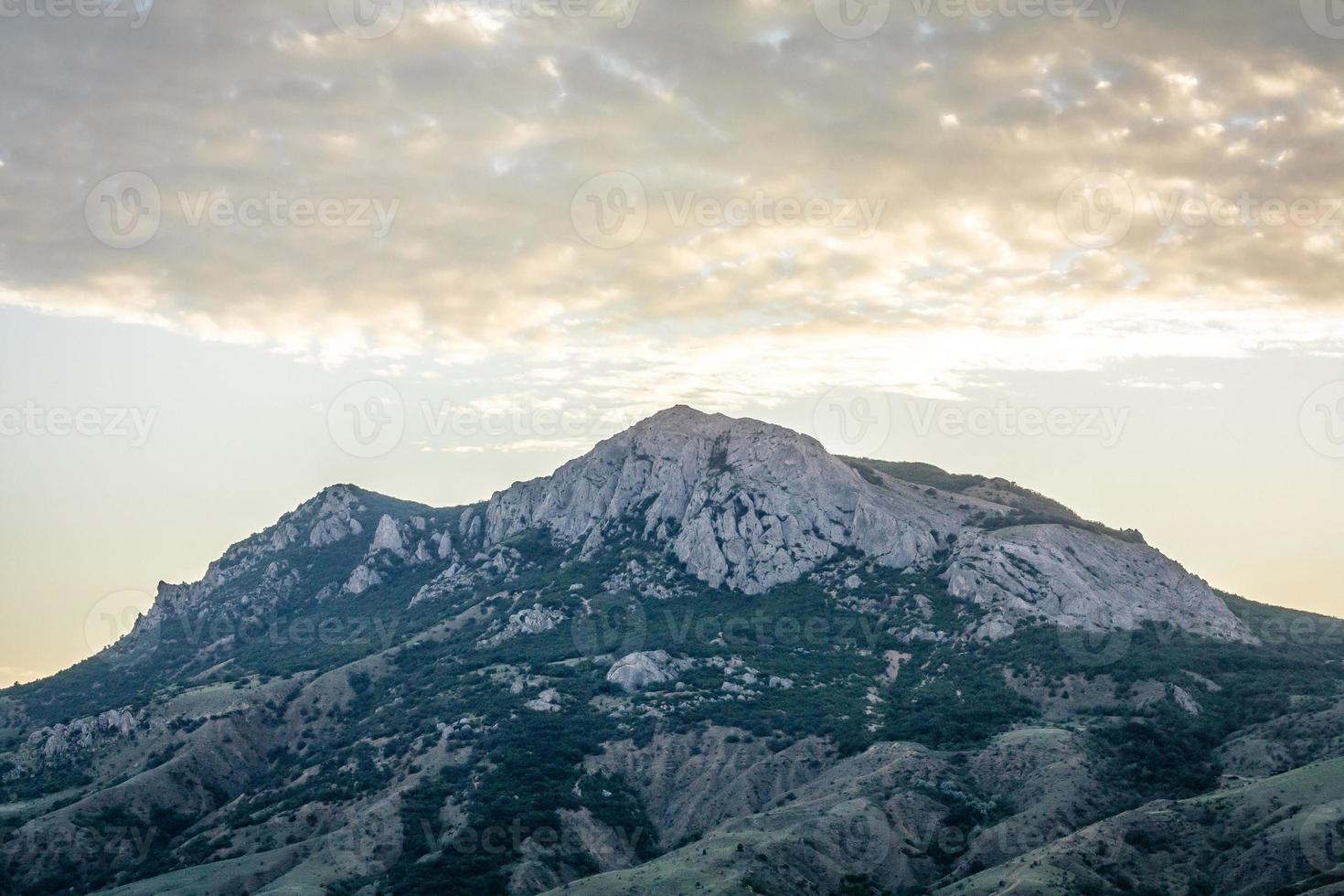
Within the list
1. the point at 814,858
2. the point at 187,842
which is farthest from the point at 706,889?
the point at 187,842

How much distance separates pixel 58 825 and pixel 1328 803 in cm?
19560

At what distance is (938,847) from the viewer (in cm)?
15962

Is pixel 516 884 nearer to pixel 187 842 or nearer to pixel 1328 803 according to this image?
pixel 187 842

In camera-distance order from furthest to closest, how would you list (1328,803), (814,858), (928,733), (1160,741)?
(928,733) → (1160,741) → (814,858) → (1328,803)
